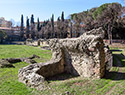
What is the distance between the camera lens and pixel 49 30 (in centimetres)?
6456

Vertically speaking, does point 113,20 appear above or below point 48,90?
above

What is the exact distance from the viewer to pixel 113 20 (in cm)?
3534

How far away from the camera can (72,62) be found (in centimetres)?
1080

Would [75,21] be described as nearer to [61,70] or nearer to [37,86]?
[61,70]

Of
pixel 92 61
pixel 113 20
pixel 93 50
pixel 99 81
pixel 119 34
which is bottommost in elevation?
pixel 99 81

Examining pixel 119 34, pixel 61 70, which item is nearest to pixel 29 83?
pixel 61 70

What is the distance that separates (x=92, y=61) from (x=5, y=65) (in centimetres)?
875

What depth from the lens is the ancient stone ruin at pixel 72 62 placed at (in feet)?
28.1

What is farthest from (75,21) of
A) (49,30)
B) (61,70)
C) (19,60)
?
(61,70)

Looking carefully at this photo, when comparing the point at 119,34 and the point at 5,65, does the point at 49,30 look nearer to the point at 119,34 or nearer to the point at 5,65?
the point at 119,34

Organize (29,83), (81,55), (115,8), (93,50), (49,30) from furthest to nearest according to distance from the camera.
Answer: (49,30), (115,8), (81,55), (93,50), (29,83)

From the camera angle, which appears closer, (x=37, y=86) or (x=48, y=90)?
(x=48, y=90)

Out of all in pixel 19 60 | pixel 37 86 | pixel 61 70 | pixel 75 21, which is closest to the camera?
pixel 37 86

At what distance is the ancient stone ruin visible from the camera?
8.57 meters
